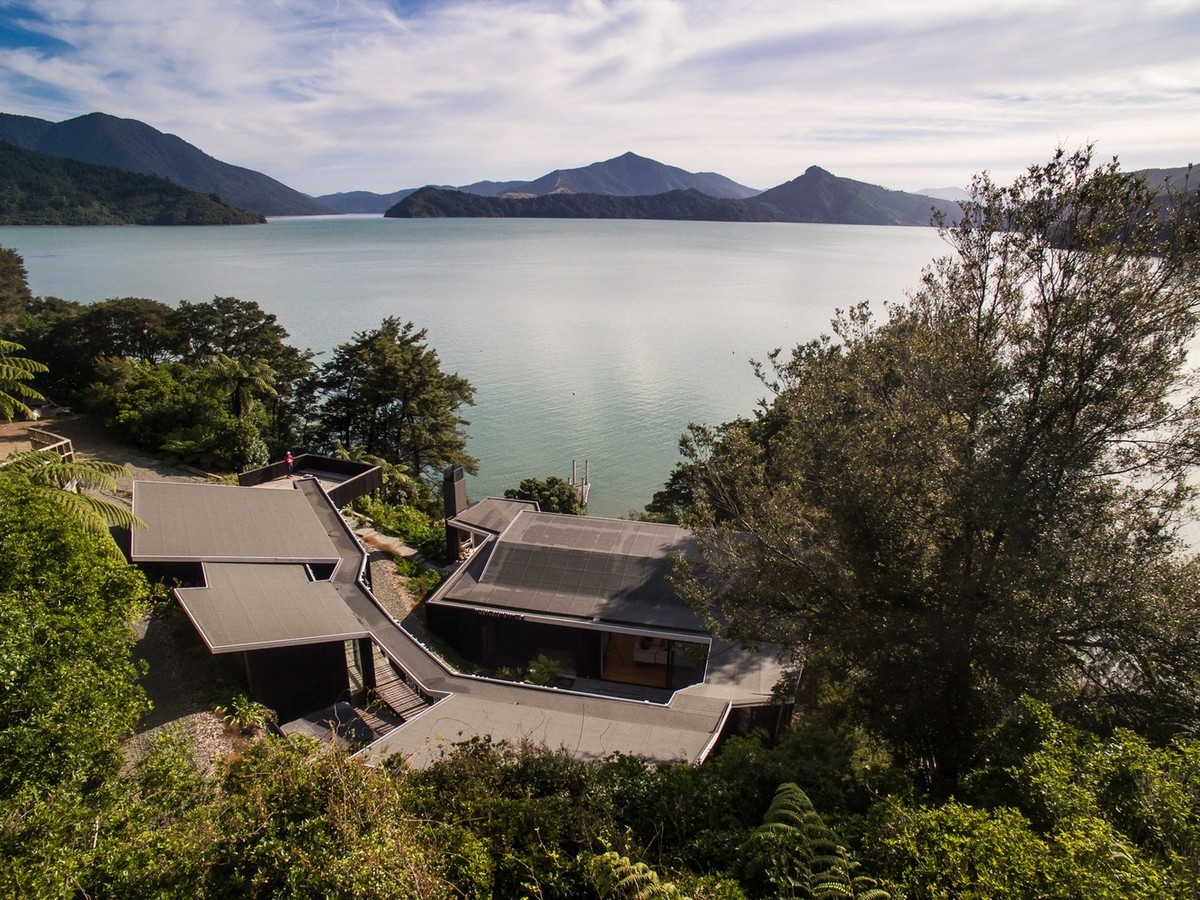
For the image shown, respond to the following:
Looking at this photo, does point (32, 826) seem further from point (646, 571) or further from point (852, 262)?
point (852, 262)

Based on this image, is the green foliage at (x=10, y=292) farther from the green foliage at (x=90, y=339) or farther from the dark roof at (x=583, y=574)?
the dark roof at (x=583, y=574)

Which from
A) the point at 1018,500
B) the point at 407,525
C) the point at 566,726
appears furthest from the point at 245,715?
the point at 1018,500

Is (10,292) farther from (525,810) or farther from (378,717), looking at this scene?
(525,810)

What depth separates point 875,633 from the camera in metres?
9.52

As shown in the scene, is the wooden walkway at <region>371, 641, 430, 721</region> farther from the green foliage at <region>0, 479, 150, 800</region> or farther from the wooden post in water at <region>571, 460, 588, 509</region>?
the wooden post in water at <region>571, 460, 588, 509</region>

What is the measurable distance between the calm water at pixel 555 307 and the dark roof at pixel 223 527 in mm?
17561

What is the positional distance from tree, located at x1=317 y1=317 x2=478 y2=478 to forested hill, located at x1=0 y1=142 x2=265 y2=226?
18119 cm

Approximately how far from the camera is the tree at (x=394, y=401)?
31.0m

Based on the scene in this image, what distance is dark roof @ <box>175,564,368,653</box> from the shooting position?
1180 centimetres

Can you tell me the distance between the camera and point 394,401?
110 feet

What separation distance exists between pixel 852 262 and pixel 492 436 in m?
108

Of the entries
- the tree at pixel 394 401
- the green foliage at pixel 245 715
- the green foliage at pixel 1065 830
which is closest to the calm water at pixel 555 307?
the tree at pixel 394 401

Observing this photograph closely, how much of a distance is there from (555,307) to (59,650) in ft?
239

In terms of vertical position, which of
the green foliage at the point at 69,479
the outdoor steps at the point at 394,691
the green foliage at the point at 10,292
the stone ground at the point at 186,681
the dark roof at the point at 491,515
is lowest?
the outdoor steps at the point at 394,691
